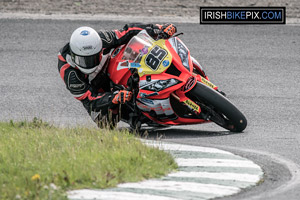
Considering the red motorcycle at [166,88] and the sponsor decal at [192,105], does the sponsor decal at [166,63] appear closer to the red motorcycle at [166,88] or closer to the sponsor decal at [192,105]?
the red motorcycle at [166,88]

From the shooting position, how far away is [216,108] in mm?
9164

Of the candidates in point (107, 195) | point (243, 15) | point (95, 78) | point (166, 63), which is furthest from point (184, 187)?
point (243, 15)

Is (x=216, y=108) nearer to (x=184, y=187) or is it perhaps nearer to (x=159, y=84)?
(x=159, y=84)

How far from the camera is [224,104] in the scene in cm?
914

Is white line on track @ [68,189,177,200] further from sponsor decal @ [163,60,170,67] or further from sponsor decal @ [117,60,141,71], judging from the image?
sponsor decal @ [117,60,141,71]

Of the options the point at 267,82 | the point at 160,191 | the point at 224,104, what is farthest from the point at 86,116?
the point at 160,191

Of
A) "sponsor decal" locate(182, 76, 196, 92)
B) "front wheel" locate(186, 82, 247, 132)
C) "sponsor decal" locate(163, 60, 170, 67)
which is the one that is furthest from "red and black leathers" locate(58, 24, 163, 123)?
"front wheel" locate(186, 82, 247, 132)

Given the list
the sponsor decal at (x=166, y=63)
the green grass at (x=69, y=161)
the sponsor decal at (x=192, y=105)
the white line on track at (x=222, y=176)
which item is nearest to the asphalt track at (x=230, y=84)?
the white line on track at (x=222, y=176)

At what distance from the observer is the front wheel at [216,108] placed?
359 inches

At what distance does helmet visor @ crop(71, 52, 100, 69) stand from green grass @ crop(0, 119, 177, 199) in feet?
2.96

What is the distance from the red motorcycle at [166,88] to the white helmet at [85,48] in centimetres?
43

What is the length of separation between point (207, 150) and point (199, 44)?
6.54m

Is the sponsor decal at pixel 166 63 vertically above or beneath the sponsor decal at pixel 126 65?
above

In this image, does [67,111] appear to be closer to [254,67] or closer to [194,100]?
[194,100]
